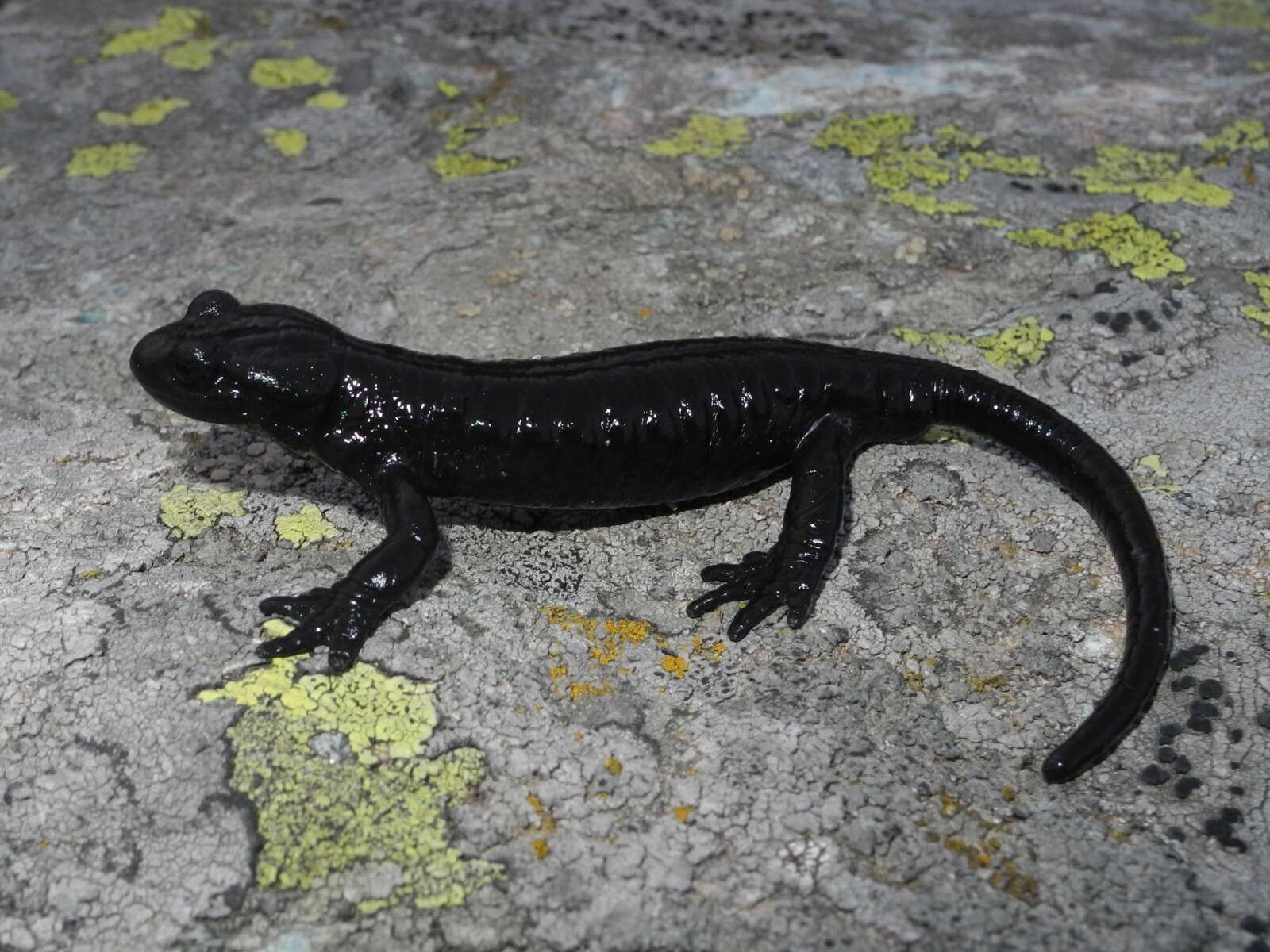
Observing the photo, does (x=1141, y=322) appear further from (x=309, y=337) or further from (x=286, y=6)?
(x=286, y=6)

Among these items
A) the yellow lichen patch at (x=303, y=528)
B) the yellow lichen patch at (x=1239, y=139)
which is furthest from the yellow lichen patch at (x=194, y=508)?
the yellow lichen patch at (x=1239, y=139)

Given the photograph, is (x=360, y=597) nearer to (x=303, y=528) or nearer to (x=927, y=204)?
(x=303, y=528)

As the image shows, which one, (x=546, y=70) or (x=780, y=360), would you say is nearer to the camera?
(x=780, y=360)

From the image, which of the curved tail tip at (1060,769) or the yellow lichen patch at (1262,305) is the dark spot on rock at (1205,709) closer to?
the curved tail tip at (1060,769)

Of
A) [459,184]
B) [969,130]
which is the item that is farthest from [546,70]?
[969,130]

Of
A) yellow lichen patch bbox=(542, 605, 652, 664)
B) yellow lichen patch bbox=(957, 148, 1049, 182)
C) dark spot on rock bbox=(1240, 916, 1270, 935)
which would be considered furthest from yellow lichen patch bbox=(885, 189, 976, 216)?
dark spot on rock bbox=(1240, 916, 1270, 935)

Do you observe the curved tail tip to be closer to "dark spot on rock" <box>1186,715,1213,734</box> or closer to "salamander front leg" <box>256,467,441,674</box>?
"dark spot on rock" <box>1186,715,1213,734</box>

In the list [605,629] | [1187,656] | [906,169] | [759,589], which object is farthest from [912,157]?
[605,629]
